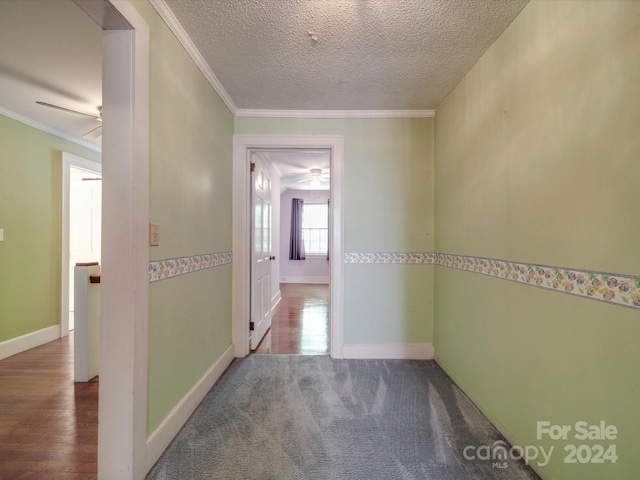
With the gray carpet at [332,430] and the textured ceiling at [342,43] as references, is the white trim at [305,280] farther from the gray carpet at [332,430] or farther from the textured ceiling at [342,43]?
the textured ceiling at [342,43]

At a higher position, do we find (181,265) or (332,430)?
(181,265)

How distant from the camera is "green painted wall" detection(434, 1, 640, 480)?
95 centimetres

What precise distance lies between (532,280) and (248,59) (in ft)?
6.86

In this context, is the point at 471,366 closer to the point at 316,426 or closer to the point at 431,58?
the point at 316,426

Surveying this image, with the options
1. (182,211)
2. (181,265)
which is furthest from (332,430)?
(182,211)

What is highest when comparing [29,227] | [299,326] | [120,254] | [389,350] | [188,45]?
[188,45]

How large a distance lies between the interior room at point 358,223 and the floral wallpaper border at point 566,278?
0.03 feet

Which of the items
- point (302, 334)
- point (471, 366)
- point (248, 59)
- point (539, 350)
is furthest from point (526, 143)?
point (302, 334)

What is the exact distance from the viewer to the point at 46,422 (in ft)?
5.56

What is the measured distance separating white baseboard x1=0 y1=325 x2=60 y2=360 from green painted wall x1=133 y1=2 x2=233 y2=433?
85.1 inches

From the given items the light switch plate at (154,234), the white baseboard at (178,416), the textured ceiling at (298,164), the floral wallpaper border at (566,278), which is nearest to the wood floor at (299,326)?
the white baseboard at (178,416)

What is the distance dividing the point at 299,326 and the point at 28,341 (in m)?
2.80

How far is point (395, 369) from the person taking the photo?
7.79 ft

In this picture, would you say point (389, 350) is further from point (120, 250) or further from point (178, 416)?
point (120, 250)
